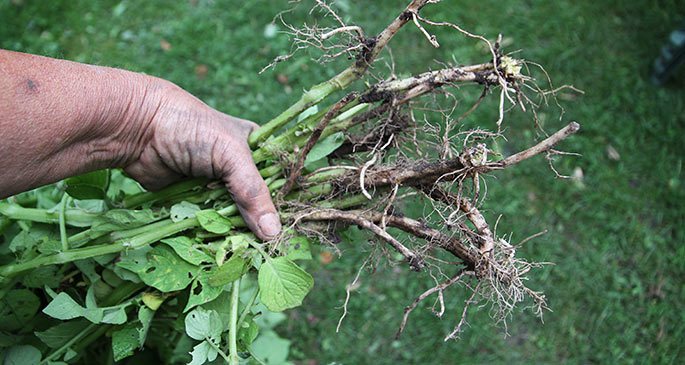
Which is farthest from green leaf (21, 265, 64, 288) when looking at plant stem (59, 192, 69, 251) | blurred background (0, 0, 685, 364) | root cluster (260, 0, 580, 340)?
blurred background (0, 0, 685, 364)

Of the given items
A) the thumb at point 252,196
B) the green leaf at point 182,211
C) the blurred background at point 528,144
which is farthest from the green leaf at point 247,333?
the blurred background at point 528,144

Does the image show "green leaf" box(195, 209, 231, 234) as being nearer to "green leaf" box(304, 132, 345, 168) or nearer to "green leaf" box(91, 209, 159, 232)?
"green leaf" box(91, 209, 159, 232)

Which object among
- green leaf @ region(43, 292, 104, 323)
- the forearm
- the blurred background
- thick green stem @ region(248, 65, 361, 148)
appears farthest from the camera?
the blurred background

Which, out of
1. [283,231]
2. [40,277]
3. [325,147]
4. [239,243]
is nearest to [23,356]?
[40,277]

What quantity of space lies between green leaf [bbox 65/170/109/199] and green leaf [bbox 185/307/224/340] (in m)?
0.53

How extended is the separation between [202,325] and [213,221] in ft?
0.95

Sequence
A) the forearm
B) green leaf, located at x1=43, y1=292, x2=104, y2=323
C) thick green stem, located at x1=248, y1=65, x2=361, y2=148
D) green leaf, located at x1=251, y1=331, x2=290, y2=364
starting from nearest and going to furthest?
1. the forearm
2. green leaf, located at x1=43, y1=292, x2=104, y2=323
3. thick green stem, located at x1=248, y1=65, x2=361, y2=148
4. green leaf, located at x1=251, y1=331, x2=290, y2=364

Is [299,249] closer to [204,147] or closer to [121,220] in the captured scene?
[204,147]

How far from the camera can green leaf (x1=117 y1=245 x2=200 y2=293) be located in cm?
131

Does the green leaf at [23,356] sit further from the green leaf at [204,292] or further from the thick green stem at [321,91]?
the thick green stem at [321,91]

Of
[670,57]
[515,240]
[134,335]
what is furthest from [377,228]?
[670,57]

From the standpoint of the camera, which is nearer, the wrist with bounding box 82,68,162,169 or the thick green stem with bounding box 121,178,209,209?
the wrist with bounding box 82,68,162,169

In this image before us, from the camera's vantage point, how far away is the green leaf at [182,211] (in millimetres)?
1407

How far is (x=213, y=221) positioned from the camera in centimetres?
136
